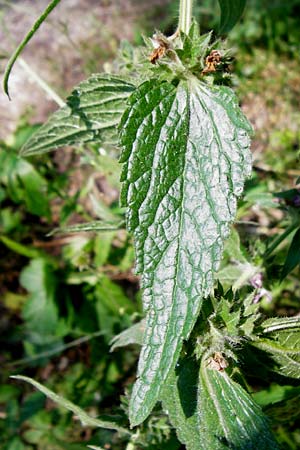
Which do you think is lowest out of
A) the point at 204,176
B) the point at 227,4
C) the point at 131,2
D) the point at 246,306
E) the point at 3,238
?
the point at 3,238

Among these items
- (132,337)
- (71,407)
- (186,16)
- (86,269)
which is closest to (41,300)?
(86,269)

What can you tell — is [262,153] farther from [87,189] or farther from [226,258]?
[226,258]

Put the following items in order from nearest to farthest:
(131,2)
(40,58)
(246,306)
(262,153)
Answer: (246,306) < (262,153) < (40,58) < (131,2)

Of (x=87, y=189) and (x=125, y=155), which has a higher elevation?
(x=125, y=155)

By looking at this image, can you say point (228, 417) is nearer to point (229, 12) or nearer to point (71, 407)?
point (71, 407)

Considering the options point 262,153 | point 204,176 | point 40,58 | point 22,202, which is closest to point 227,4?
point 204,176

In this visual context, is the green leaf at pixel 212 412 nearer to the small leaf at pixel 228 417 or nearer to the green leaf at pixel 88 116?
the small leaf at pixel 228 417

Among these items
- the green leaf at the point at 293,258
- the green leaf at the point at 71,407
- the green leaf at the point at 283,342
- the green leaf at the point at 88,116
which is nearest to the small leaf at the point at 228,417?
the green leaf at the point at 283,342

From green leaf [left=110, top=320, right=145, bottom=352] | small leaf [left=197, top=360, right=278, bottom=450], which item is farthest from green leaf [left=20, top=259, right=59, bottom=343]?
small leaf [left=197, top=360, right=278, bottom=450]
